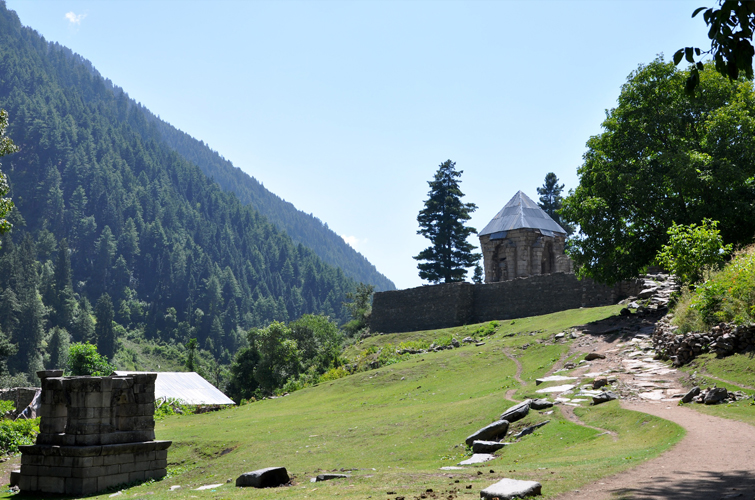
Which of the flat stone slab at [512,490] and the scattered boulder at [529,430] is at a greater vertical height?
the flat stone slab at [512,490]

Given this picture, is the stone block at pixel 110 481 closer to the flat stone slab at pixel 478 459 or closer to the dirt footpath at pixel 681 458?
the flat stone slab at pixel 478 459

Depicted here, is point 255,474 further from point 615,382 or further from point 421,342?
point 421,342

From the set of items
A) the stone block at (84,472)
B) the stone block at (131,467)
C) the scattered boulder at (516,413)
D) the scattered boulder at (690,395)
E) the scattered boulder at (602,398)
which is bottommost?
the stone block at (131,467)

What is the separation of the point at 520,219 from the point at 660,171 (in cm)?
2210

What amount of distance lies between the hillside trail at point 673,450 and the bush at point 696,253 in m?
2.81

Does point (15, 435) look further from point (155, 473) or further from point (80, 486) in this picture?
point (80, 486)

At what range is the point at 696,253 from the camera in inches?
771

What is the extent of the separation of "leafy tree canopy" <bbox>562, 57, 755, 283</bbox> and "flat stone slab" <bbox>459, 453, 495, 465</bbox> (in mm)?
15777

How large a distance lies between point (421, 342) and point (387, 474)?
936 inches

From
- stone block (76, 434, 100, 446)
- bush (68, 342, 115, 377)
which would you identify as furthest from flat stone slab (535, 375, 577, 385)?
bush (68, 342, 115, 377)

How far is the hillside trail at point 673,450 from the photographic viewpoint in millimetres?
7301

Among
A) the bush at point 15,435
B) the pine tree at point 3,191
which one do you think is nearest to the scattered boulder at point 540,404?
the bush at point 15,435

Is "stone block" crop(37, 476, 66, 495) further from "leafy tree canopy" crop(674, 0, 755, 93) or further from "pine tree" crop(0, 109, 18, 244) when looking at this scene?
"leafy tree canopy" crop(674, 0, 755, 93)

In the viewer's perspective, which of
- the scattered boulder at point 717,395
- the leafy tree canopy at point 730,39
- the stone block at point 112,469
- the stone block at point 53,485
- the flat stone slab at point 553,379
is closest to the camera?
the leafy tree canopy at point 730,39
